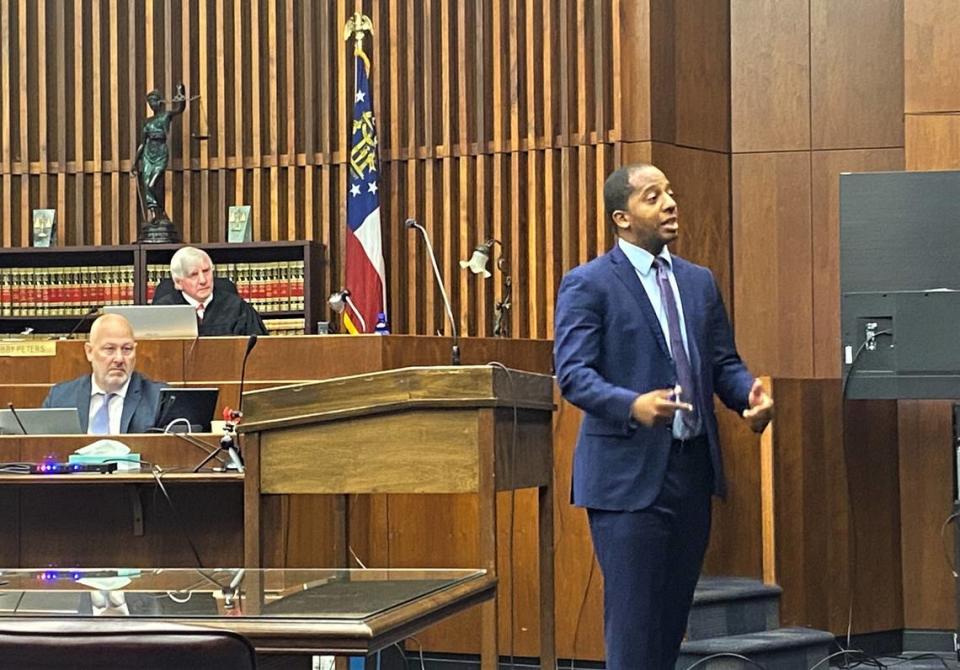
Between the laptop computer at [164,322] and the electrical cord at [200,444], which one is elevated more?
the laptop computer at [164,322]

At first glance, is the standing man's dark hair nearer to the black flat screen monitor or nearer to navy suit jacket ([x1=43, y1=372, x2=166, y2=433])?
navy suit jacket ([x1=43, y1=372, x2=166, y2=433])

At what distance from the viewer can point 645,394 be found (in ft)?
11.1

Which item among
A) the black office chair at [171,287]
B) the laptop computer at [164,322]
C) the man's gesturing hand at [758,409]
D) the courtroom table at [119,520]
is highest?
the black office chair at [171,287]

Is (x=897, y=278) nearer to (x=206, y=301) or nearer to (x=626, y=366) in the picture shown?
(x=206, y=301)

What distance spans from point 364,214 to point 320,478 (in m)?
5.59

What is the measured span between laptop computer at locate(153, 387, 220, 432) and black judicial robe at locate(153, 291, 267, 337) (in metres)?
2.47

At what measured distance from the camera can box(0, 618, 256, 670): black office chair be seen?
1.47m

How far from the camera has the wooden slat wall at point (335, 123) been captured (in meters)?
8.57

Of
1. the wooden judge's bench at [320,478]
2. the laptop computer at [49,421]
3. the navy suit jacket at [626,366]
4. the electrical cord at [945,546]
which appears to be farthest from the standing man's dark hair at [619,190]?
the electrical cord at [945,546]

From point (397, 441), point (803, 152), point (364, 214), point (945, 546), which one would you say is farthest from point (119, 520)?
point (803, 152)

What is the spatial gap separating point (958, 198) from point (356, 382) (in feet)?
13.6

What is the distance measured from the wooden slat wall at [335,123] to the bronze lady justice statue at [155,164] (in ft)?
0.94

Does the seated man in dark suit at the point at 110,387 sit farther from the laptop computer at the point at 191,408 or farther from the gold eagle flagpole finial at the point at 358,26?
the gold eagle flagpole finial at the point at 358,26

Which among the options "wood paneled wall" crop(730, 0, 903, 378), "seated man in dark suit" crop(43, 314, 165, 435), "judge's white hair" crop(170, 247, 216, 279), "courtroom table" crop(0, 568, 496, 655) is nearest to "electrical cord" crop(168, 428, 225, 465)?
"seated man in dark suit" crop(43, 314, 165, 435)
